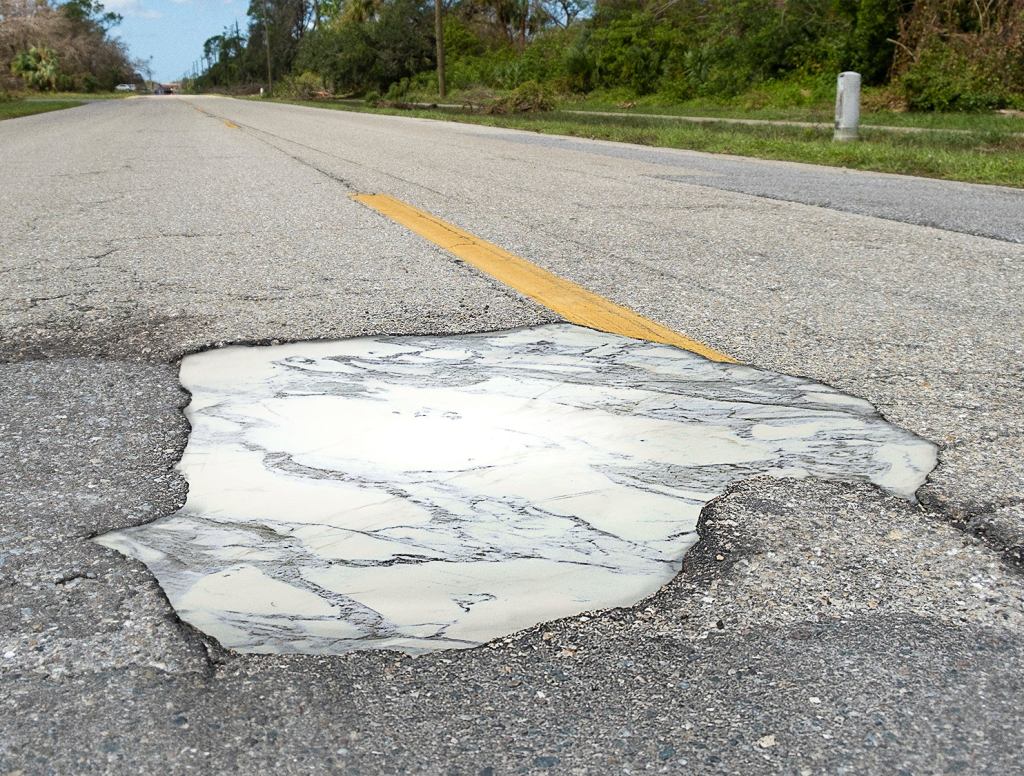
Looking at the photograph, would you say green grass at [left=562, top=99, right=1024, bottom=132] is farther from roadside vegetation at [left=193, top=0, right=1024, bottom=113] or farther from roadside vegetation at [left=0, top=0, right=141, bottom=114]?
roadside vegetation at [left=0, top=0, right=141, bottom=114]

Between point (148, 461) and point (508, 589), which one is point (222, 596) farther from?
point (148, 461)

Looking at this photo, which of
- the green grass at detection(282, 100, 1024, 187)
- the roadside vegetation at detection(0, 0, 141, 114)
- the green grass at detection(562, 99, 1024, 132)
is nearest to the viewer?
→ the green grass at detection(282, 100, 1024, 187)

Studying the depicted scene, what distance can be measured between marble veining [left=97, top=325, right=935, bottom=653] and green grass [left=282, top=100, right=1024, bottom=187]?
6746 mm

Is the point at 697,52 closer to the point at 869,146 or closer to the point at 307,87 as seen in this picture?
the point at 869,146

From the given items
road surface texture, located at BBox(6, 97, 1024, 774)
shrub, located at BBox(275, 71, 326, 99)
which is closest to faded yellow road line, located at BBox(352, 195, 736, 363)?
road surface texture, located at BBox(6, 97, 1024, 774)

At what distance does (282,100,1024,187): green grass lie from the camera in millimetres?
9125

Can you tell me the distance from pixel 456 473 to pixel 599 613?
62 centimetres

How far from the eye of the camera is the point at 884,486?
210 centimetres

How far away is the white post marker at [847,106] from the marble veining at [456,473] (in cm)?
1057

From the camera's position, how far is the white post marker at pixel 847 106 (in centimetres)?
1237

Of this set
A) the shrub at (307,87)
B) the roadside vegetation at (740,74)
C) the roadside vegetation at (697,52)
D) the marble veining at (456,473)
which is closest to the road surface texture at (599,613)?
the marble veining at (456,473)

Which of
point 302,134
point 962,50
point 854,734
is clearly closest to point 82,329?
point 854,734

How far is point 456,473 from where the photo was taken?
2.17 m

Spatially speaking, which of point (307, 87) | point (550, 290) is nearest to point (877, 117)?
point (550, 290)
